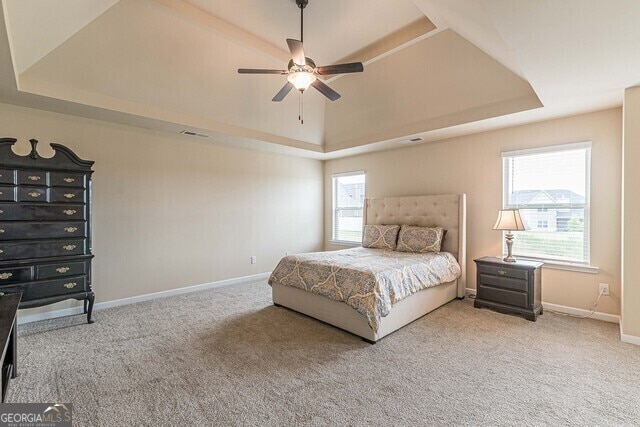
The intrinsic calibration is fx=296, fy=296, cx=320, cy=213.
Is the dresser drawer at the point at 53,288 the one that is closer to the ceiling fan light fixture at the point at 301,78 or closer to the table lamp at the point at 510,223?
the ceiling fan light fixture at the point at 301,78

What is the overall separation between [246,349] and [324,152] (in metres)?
4.05

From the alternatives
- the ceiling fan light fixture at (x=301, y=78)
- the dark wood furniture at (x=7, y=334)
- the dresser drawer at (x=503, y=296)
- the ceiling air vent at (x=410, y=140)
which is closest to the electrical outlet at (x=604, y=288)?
the dresser drawer at (x=503, y=296)

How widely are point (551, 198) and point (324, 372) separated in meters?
3.58

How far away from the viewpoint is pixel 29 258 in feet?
9.92

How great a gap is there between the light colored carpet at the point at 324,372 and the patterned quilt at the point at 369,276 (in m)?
0.39

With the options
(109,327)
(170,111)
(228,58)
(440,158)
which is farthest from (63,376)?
(440,158)

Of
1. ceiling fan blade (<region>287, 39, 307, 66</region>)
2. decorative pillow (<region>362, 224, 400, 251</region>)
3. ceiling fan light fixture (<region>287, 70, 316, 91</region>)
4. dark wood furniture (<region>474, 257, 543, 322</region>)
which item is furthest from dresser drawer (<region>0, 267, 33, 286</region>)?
dark wood furniture (<region>474, 257, 543, 322</region>)

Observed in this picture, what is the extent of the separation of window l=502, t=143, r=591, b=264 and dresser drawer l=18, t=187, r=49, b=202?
5511 mm

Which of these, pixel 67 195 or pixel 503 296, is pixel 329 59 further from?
pixel 503 296

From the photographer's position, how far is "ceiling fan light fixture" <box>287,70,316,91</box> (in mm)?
2773

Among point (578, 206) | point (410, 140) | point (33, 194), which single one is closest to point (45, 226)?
point (33, 194)

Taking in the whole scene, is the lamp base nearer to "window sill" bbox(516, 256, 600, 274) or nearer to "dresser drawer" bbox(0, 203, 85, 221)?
"window sill" bbox(516, 256, 600, 274)

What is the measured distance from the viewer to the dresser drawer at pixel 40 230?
294 cm

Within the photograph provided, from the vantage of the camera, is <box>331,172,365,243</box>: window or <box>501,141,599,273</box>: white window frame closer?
<box>501,141,599,273</box>: white window frame
